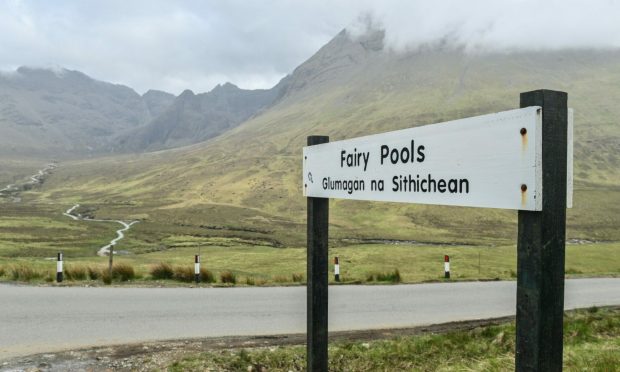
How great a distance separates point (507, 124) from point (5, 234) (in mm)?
52969

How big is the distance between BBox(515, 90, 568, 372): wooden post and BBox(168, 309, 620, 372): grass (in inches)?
121

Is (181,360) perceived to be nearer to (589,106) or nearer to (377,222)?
(377,222)

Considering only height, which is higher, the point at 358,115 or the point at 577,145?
the point at 358,115

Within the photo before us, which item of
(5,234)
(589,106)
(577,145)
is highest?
(589,106)

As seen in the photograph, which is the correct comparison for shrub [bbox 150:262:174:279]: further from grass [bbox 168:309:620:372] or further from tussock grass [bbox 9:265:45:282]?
grass [bbox 168:309:620:372]

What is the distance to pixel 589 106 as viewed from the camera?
550ft

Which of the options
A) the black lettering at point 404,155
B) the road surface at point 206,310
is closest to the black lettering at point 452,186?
the black lettering at point 404,155

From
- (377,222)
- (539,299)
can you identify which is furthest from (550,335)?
(377,222)

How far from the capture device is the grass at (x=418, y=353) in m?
6.64

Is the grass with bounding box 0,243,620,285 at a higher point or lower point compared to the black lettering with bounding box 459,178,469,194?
lower

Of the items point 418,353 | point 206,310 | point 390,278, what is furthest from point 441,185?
point 390,278

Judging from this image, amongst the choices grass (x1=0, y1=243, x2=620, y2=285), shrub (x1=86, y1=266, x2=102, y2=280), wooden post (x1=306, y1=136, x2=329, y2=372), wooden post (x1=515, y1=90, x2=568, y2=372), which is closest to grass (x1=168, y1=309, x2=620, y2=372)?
wooden post (x1=306, y1=136, x2=329, y2=372)

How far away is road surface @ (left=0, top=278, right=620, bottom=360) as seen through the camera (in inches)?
350

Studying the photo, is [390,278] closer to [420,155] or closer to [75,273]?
[75,273]
